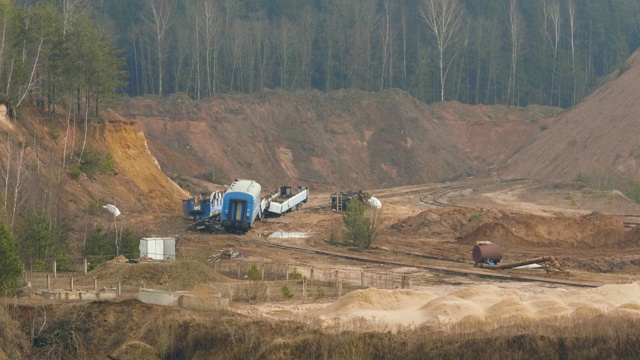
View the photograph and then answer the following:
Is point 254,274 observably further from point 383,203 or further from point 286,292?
point 383,203

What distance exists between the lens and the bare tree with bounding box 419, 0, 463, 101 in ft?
401

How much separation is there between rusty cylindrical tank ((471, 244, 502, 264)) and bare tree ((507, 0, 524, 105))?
80564mm

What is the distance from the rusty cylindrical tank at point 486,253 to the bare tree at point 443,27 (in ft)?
234

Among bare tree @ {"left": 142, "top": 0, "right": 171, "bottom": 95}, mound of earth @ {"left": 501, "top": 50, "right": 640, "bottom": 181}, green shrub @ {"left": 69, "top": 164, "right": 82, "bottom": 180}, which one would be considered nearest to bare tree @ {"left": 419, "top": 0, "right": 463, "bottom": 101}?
mound of earth @ {"left": 501, "top": 50, "right": 640, "bottom": 181}

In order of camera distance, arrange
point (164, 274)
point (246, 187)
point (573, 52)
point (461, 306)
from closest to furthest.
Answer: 1. point (461, 306)
2. point (164, 274)
3. point (246, 187)
4. point (573, 52)

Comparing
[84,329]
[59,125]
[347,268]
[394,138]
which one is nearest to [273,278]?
[347,268]

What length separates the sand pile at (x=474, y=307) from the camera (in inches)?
1136

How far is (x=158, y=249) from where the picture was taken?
1834 inches

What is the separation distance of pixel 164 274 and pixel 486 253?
16600 mm

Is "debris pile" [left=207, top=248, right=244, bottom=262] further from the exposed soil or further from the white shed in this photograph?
the white shed

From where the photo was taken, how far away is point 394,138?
4368 inches

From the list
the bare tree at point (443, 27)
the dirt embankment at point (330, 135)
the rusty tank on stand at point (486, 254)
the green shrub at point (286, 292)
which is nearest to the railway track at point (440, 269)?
the rusty tank on stand at point (486, 254)

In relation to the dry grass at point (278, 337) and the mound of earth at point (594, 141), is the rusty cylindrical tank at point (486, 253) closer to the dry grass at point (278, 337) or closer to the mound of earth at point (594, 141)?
the dry grass at point (278, 337)

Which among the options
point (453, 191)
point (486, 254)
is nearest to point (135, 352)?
point (486, 254)
